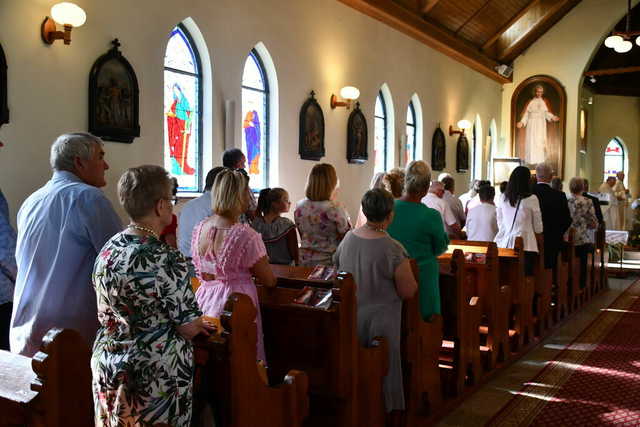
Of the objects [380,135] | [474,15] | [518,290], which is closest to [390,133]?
[380,135]

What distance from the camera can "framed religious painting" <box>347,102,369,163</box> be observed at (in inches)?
372

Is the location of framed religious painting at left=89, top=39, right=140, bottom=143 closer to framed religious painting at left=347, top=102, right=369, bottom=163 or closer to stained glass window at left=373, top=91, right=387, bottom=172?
framed religious painting at left=347, top=102, right=369, bottom=163

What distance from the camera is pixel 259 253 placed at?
300 centimetres

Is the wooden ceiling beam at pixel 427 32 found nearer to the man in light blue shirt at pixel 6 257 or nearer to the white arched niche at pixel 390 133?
the white arched niche at pixel 390 133

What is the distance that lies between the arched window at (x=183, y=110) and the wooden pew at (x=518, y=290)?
10.8 feet

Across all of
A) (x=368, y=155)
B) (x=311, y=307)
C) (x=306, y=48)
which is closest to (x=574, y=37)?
(x=368, y=155)

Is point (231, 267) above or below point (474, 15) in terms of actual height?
below

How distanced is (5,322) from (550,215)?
5.31m

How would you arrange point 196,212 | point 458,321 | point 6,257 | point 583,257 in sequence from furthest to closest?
point 583,257 → point 196,212 → point 458,321 → point 6,257

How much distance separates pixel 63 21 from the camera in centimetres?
479

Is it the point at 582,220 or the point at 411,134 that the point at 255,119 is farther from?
the point at 411,134

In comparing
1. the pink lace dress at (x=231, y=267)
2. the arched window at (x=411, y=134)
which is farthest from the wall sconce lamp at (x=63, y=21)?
the arched window at (x=411, y=134)

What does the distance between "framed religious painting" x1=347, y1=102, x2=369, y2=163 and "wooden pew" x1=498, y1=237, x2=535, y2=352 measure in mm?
4207

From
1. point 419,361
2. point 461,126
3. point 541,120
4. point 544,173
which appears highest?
point 541,120
